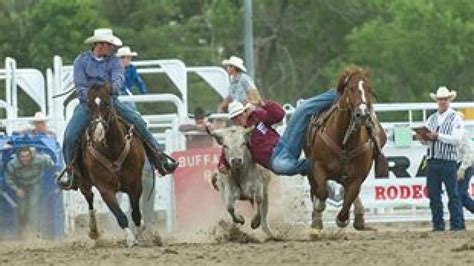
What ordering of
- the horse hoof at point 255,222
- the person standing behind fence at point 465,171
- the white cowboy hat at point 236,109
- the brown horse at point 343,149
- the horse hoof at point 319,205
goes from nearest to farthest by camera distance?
the brown horse at point 343,149 < the horse hoof at point 319,205 < the horse hoof at point 255,222 < the white cowboy hat at point 236,109 < the person standing behind fence at point 465,171

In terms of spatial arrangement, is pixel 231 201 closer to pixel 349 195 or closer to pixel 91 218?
pixel 349 195

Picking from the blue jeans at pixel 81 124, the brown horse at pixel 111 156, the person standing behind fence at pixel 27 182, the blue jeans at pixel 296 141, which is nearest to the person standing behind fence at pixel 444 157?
the blue jeans at pixel 296 141

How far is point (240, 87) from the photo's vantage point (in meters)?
18.0

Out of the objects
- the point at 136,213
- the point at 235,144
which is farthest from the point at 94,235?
the point at 235,144

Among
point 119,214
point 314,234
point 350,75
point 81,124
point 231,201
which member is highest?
point 350,75

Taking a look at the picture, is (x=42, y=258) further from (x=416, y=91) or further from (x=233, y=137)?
(x=416, y=91)

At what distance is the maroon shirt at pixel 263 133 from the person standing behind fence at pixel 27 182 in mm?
3758

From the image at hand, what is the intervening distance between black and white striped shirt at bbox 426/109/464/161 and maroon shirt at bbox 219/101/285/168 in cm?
216

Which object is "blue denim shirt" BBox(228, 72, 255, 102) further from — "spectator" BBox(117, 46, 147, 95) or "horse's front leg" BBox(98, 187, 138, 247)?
"horse's front leg" BBox(98, 187, 138, 247)

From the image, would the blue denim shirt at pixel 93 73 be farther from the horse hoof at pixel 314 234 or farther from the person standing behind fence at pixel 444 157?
the person standing behind fence at pixel 444 157

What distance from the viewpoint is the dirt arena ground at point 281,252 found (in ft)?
43.5

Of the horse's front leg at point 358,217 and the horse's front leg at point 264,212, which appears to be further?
the horse's front leg at point 358,217

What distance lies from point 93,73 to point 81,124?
0.55m

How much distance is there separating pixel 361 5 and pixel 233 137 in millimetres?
37747
